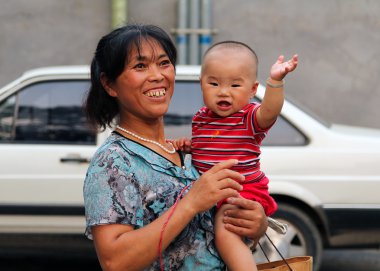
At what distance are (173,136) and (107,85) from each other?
328cm

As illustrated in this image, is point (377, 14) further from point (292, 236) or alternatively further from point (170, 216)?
point (170, 216)

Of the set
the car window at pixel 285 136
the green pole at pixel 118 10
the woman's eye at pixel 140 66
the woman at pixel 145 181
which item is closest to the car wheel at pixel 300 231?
the car window at pixel 285 136

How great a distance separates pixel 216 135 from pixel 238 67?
0.78 feet

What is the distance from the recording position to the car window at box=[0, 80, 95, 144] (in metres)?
5.83

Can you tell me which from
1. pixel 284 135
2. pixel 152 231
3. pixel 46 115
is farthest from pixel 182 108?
pixel 152 231

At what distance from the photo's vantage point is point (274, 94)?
259 cm

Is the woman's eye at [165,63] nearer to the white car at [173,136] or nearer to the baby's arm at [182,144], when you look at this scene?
the baby's arm at [182,144]

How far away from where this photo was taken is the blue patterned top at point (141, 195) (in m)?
2.21

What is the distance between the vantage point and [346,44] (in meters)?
10.3

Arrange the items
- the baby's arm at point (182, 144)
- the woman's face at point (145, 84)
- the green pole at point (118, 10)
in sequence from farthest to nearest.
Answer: the green pole at point (118, 10), the baby's arm at point (182, 144), the woman's face at point (145, 84)

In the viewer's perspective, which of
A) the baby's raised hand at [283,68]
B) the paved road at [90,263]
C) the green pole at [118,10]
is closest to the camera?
the baby's raised hand at [283,68]

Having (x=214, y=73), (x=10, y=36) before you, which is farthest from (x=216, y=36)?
(x=214, y=73)

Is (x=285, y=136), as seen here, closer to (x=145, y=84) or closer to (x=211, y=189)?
(x=145, y=84)

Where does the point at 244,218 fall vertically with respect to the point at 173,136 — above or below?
above
